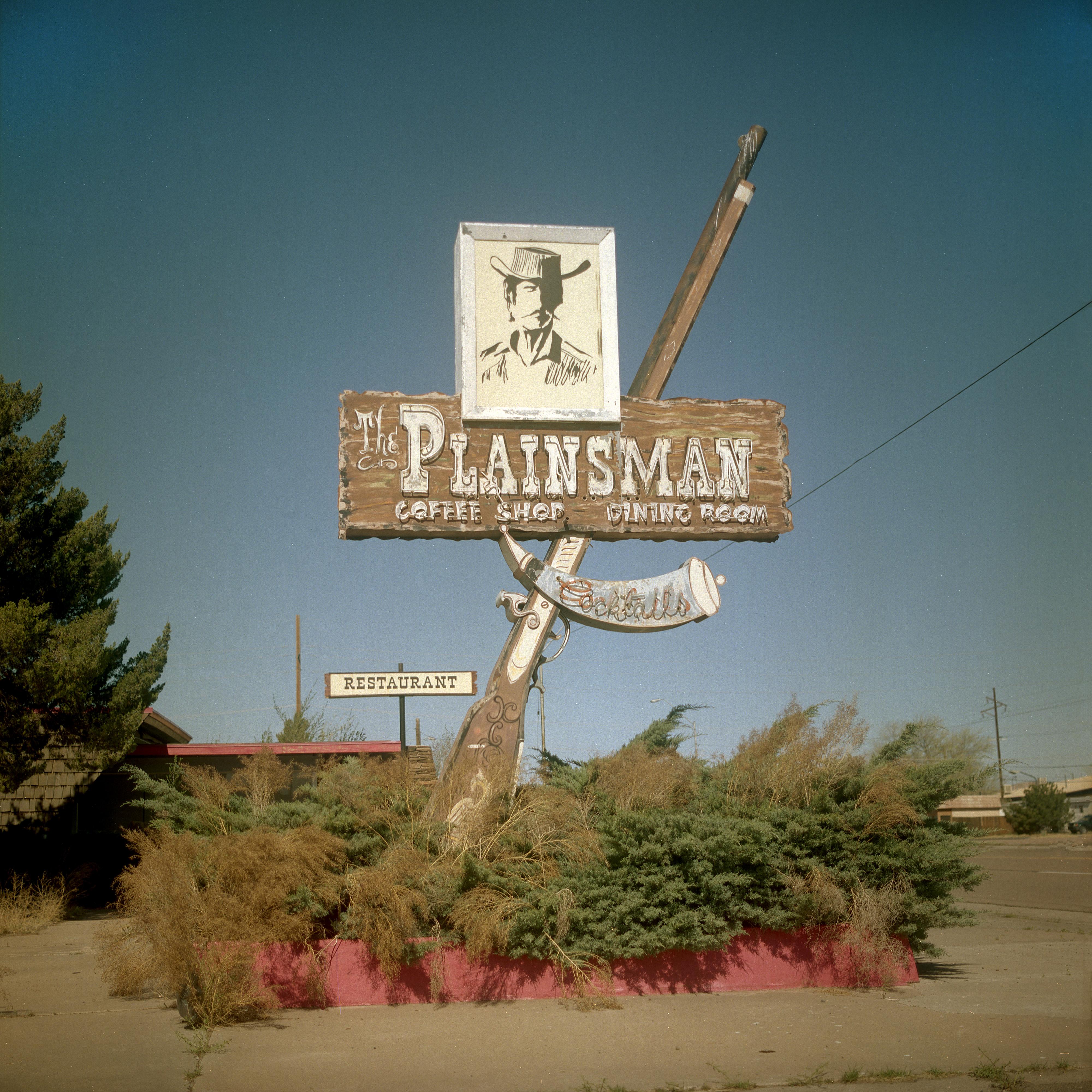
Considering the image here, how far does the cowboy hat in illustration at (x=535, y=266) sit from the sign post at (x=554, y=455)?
0.7 inches

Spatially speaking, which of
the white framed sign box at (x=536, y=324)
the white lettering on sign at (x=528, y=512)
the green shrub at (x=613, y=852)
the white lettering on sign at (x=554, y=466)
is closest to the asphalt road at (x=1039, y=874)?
the green shrub at (x=613, y=852)

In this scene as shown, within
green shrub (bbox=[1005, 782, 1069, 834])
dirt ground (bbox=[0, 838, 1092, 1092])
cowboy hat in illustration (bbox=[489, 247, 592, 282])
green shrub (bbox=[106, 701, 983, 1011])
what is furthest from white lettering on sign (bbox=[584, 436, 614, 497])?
green shrub (bbox=[1005, 782, 1069, 834])

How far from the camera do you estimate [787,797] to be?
34.1ft

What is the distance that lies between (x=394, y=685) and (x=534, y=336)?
35.8ft

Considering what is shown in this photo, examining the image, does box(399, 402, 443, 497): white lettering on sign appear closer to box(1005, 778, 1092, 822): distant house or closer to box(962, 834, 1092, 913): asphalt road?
box(962, 834, 1092, 913): asphalt road

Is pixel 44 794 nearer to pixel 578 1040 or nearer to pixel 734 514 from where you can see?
pixel 734 514

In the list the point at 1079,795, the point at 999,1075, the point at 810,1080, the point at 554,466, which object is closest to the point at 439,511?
the point at 554,466

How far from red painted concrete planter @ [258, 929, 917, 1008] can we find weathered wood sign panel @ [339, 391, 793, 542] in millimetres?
4175

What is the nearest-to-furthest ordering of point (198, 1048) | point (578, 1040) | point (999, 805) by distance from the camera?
point (198, 1048)
point (578, 1040)
point (999, 805)

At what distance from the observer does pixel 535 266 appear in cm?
1155

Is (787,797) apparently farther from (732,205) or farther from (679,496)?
(732,205)

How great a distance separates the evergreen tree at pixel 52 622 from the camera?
15.6 metres

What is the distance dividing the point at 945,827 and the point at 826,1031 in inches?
126

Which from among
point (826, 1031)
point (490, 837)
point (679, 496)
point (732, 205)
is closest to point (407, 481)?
point (679, 496)
